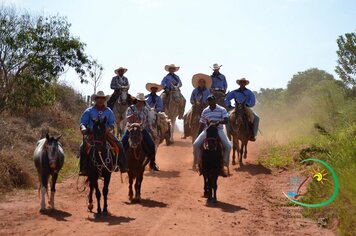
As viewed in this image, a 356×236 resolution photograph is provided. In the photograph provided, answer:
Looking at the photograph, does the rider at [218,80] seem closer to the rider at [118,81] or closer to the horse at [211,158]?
the rider at [118,81]

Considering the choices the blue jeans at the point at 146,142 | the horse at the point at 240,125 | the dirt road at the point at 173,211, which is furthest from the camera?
the horse at the point at 240,125

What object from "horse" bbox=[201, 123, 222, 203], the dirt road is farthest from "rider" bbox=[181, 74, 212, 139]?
"horse" bbox=[201, 123, 222, 203]

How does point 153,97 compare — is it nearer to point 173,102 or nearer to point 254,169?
point 173,102

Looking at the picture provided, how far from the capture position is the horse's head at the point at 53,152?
12172 millimetres

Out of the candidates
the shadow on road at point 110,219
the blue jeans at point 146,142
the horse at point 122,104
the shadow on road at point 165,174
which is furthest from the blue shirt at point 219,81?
the shadow on road at point 110,219

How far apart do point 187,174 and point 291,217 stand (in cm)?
629

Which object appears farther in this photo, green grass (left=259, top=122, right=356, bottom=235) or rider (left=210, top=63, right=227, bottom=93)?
rider (left=210, top=63, right=227, bottom=93)

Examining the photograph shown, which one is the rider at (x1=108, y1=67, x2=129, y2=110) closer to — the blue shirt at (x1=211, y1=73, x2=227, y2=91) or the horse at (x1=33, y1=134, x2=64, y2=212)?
the blue shirt at (x1=211, y1=73, x2=227, y2=91)

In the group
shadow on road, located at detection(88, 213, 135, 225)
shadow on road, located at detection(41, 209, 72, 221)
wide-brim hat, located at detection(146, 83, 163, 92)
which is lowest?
shadow on road, located at detection(88, 213, 135, 225)

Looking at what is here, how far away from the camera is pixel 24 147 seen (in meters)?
19.4

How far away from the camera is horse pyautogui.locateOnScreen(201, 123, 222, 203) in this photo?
13.2 m

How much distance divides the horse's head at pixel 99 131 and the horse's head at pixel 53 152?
1.11 meters

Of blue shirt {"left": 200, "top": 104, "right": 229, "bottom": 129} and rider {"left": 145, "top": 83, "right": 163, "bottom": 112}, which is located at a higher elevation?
rider {"left": 145, "top": 83, "right": 163, "bottom": 112}

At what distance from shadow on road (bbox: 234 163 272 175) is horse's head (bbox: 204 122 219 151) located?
4.89m
